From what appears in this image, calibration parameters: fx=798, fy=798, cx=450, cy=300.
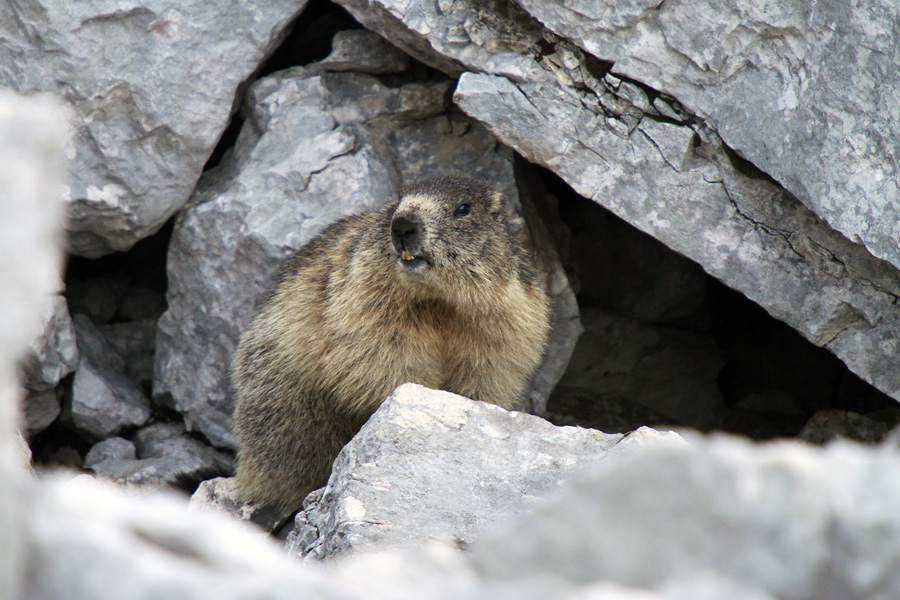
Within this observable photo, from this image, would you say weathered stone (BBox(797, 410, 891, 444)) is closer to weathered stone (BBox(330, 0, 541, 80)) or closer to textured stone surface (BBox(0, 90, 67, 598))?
weathered stone (BBox(330, 0, 541, 80))

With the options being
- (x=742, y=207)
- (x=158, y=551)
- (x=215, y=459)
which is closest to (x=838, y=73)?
(x=742, y=207)

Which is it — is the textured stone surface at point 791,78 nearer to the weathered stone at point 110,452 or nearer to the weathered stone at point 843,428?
the weathered stone at point 843,428

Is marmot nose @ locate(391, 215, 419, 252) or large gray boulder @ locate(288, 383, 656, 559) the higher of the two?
marmot nose @ locate(391, 215, 419, 252)

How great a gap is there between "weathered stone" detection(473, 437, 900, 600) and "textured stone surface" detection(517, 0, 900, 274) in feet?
9.67

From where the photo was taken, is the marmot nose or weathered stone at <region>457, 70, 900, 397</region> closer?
the marmot nose

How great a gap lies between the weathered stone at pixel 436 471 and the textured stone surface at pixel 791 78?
5.65 ft

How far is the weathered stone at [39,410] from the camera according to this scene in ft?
15.2

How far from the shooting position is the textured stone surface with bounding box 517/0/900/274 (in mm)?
3738

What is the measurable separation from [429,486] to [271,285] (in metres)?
2.24

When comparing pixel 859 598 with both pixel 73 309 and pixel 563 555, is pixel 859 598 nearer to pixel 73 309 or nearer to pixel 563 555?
pixel 563 555

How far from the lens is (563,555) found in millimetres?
1173

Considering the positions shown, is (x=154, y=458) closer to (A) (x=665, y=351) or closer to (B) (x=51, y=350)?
(B) (x=51, y=350)

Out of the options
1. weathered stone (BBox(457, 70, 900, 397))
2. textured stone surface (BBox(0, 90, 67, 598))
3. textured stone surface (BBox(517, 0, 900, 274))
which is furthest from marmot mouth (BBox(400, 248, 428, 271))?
textured stone surface (BBox(0, 90, 67, 598))

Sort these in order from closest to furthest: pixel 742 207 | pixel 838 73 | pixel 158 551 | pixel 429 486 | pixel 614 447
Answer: pixel 158 551 → pixel 429 486 → pixel 614 447 → pixel 838 73 → pixel 742 207
